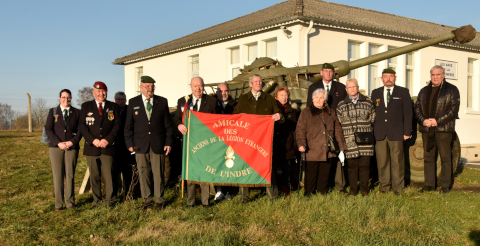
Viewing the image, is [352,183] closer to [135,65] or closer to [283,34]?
[283,34]

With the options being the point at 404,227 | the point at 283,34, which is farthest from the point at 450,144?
the point at 283,34

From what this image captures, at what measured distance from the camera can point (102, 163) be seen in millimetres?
6461

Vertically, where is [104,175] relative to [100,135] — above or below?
below

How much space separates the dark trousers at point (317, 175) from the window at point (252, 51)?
39.2ft

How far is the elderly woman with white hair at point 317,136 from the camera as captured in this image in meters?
6.51

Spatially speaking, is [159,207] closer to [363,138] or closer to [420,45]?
[363,138]

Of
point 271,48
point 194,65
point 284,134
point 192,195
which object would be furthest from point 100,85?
point 194,65

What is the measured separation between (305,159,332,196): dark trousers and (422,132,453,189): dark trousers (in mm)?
1935

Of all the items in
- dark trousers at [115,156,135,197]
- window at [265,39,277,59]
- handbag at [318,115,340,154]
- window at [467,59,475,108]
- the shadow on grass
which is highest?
window at [265,39,277,59]

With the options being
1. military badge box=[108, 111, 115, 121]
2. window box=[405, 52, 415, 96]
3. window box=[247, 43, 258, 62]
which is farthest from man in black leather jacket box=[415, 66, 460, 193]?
window box=[405, 52, 415, 96]

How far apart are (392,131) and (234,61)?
13.0 m

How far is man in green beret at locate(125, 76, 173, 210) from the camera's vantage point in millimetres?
6344

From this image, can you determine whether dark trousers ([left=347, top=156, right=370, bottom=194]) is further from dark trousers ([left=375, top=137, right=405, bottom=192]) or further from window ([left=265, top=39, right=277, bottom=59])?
window ([left=265, top=39, right=277, bottom=59])

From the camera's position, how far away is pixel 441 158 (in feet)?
23.5
